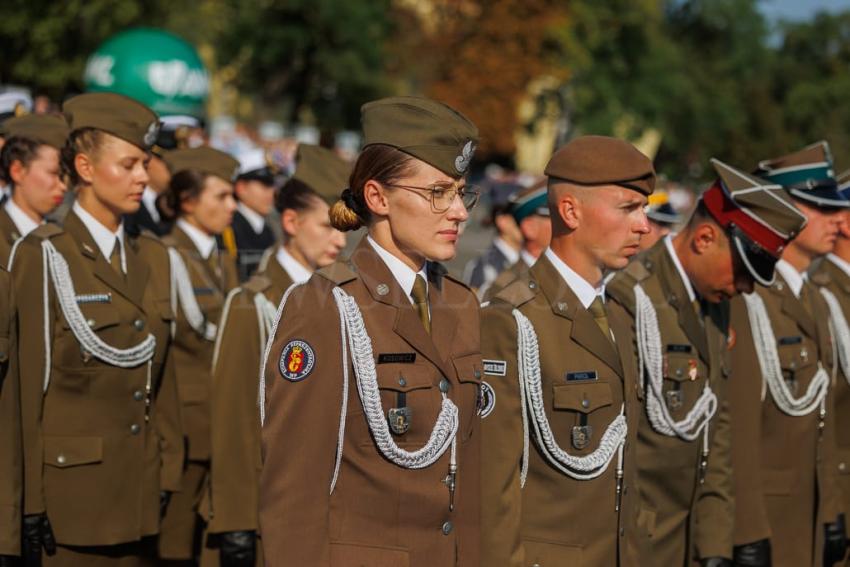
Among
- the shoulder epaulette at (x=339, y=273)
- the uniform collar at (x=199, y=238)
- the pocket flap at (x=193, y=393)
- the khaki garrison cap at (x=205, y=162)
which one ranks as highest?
the khaki garrison cap at (x=205, y=162)

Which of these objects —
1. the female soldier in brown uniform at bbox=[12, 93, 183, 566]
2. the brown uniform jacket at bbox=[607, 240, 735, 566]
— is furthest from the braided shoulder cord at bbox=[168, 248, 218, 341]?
the brown uniform jacket at bbox=[607, 240, 735, 566]

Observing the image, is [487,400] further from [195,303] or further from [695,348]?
[195,303]

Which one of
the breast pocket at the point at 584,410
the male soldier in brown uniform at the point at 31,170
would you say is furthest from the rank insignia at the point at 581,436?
the male soldier in brown uniform at the point at 31,170

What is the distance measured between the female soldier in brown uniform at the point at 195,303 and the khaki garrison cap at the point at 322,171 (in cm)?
77

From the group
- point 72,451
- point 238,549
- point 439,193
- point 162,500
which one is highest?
point 439,193

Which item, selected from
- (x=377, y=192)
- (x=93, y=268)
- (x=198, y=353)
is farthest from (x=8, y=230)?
(x=377, y=192)

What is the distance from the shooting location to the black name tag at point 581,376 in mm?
4465

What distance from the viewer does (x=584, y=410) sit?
14.6 feet

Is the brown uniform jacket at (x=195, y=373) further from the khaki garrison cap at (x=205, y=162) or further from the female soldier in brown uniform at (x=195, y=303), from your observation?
the khaki garrison cap at (x=205, y=162)

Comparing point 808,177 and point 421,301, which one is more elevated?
point 808,177

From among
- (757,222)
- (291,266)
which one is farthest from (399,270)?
(291,266)

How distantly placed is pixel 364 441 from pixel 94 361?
87.2 inches

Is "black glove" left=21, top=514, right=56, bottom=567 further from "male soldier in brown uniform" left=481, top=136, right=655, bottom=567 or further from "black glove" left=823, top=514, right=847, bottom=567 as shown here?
"black glove" left=823, top=514, right=847, bottom=567

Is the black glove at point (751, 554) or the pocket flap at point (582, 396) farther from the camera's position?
the black glove at point (751, 554)
